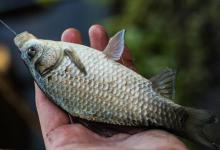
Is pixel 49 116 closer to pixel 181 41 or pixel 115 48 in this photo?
pixel 115 48

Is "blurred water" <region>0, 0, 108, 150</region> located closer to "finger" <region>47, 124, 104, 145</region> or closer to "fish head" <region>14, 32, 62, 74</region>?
"fish head" <region>14, 32, 62, 74</region>

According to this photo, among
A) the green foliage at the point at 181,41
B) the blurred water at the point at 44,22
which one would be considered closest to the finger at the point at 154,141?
the green foliage at the point at 181,41

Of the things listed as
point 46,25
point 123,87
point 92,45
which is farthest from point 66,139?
point 46,25

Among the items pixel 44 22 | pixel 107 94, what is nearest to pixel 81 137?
pixel 107 94

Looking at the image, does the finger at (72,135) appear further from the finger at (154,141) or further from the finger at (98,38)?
the finger at (98,38)

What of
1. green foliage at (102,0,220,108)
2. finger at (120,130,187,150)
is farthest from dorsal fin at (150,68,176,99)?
green foliage at (102,0,220,108)
